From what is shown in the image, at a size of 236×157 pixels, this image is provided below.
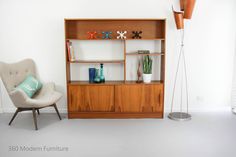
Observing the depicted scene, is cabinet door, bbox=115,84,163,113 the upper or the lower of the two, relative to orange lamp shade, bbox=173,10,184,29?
lower

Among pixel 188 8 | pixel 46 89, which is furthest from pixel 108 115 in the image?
pixel 188 8

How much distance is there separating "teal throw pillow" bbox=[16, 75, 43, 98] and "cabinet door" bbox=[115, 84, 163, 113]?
1321 mm

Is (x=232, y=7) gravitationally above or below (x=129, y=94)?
above

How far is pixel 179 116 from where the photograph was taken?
4.20m

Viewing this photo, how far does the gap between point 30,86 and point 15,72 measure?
39cm

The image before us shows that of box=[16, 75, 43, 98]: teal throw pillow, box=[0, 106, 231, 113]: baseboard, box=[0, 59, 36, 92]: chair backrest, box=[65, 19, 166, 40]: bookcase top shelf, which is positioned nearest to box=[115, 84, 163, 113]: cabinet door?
box=[0, 106, 231, 113]: baseboard

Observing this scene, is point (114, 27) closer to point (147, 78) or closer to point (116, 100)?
point (147, 78)

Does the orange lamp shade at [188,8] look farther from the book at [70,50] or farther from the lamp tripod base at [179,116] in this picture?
the book at [70,50]

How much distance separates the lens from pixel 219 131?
3.58 metres

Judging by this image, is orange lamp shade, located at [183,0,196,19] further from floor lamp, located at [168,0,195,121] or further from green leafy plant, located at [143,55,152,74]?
green leafy plant, located at [143,55,152,74]

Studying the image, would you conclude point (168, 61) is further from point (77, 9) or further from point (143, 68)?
point (77, 9)

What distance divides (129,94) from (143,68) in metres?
0.52

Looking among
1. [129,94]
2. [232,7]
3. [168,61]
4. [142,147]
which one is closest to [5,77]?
[129,94]

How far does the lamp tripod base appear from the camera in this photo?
13.4 feet
